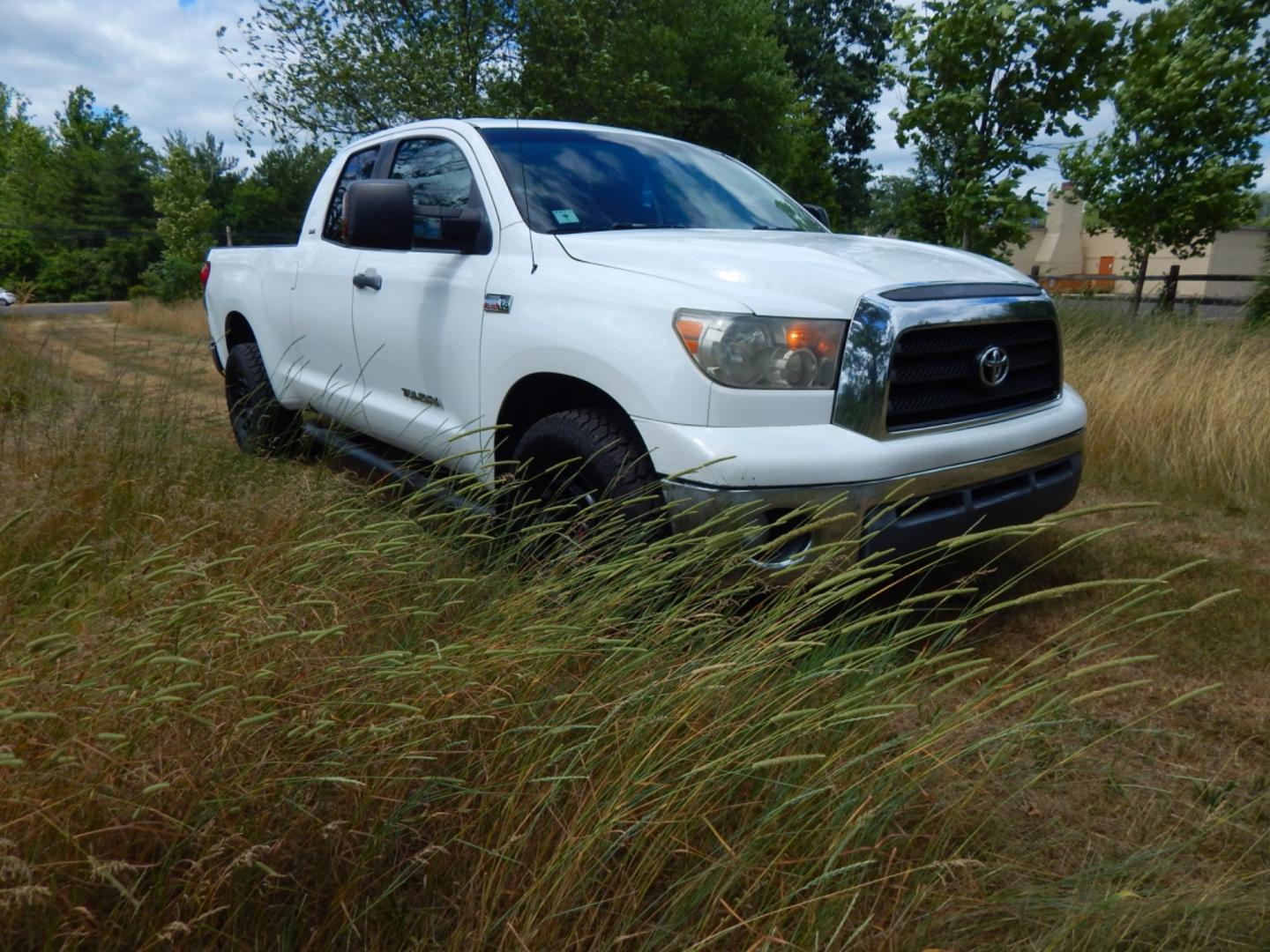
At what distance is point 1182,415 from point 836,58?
39067 mm

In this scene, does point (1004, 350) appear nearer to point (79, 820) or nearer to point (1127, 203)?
point (79, 820)

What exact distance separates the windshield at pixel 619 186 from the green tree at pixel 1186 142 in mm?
9077

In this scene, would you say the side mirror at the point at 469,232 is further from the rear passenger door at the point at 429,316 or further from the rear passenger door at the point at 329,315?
the rear passenger door at the point at 329,315

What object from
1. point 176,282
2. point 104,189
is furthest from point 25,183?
point 176,282

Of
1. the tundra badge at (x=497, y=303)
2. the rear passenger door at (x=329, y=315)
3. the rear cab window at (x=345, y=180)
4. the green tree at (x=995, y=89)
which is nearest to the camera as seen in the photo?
the tundra badge at (x=497, y=303)

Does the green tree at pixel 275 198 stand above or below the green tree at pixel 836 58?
below

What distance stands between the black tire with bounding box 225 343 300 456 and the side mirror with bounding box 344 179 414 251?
1684mm

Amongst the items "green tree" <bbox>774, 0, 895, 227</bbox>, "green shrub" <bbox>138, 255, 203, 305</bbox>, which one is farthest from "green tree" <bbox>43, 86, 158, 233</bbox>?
"green tree" <bbox>774, 0, 895, 227</bbox>

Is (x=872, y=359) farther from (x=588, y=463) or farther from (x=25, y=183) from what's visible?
(x=25, y=183)

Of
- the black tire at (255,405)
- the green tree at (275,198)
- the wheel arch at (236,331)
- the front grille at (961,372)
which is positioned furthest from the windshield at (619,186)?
the green tree at (275,198)

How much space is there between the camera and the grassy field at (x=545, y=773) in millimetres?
1461

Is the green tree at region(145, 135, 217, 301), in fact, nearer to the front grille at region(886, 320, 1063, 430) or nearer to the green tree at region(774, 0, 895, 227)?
the green tree at region(774, 0, 895, 227)

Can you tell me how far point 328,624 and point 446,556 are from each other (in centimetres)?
57

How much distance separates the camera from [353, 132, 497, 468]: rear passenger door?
11.7 feet
